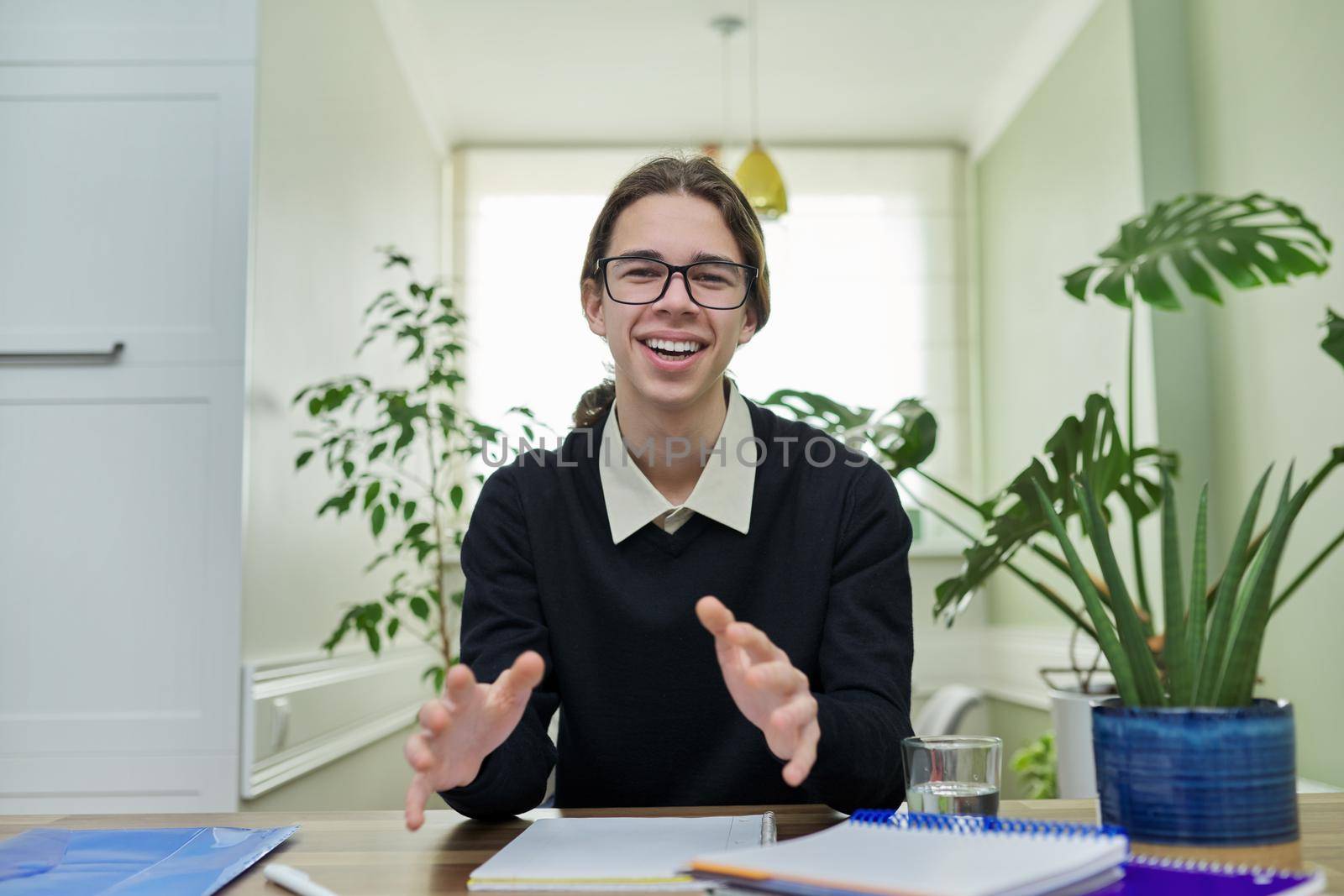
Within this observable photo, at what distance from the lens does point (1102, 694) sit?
252cm

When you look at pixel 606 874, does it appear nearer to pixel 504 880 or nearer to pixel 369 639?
pixel 504 880

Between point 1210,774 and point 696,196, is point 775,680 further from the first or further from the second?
point 696,196

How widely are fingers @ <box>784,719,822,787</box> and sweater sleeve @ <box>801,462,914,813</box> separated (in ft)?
0.71

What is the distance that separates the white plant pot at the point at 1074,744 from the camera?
2467mm

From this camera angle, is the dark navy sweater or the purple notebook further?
the dark navy sweater

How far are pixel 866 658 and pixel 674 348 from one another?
1.39 feet

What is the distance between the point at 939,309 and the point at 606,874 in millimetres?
4515

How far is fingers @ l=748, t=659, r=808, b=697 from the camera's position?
0.81 metres

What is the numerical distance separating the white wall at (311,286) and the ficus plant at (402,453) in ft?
0.27

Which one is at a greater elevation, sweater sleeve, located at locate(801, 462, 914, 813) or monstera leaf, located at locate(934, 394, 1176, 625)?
monstera leaf, located at locate(934, 394, 1176, 625)

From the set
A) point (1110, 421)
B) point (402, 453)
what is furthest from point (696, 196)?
point (402, 453)
